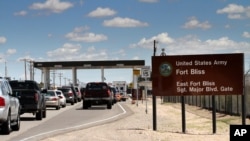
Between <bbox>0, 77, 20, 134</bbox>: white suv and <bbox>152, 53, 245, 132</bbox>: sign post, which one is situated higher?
<bbox>152, 53, 245, 132</bbox>: sign post

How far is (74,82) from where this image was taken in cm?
10331

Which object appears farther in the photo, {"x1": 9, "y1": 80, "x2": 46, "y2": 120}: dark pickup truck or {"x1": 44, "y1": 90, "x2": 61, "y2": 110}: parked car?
{"x1": 44, "y1": 90, "x2": 61, "y2": 110}: parked car

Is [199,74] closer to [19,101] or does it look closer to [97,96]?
[19,101]

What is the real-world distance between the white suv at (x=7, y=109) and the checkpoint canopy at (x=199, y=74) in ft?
16.3

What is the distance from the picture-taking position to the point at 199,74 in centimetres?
1959

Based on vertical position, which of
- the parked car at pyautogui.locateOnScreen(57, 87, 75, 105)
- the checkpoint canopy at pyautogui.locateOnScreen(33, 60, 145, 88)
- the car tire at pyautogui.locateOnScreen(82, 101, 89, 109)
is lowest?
the car tire at pyautogui.locateOnScreen(82, 101, 89, 109)

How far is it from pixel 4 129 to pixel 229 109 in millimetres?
18509

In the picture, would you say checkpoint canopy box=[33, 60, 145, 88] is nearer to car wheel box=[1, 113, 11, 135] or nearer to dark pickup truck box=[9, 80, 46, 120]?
dark pickup truck box=[9, 80, 46, 120]

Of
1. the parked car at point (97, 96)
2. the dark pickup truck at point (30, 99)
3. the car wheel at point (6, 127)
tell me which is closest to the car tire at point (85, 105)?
the parked car at point (97, 96)

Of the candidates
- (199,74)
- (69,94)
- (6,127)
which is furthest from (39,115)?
(69,94)

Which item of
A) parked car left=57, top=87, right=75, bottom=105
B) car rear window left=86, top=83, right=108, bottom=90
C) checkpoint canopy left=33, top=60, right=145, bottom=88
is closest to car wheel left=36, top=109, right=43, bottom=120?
car rear window left=86, top=83, right=108, bottom=90

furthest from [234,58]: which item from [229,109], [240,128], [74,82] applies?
[74,82]

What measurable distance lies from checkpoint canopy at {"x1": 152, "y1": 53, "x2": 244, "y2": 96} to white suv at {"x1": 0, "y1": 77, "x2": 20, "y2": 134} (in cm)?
498

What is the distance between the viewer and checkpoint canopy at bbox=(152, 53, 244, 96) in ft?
63.8
